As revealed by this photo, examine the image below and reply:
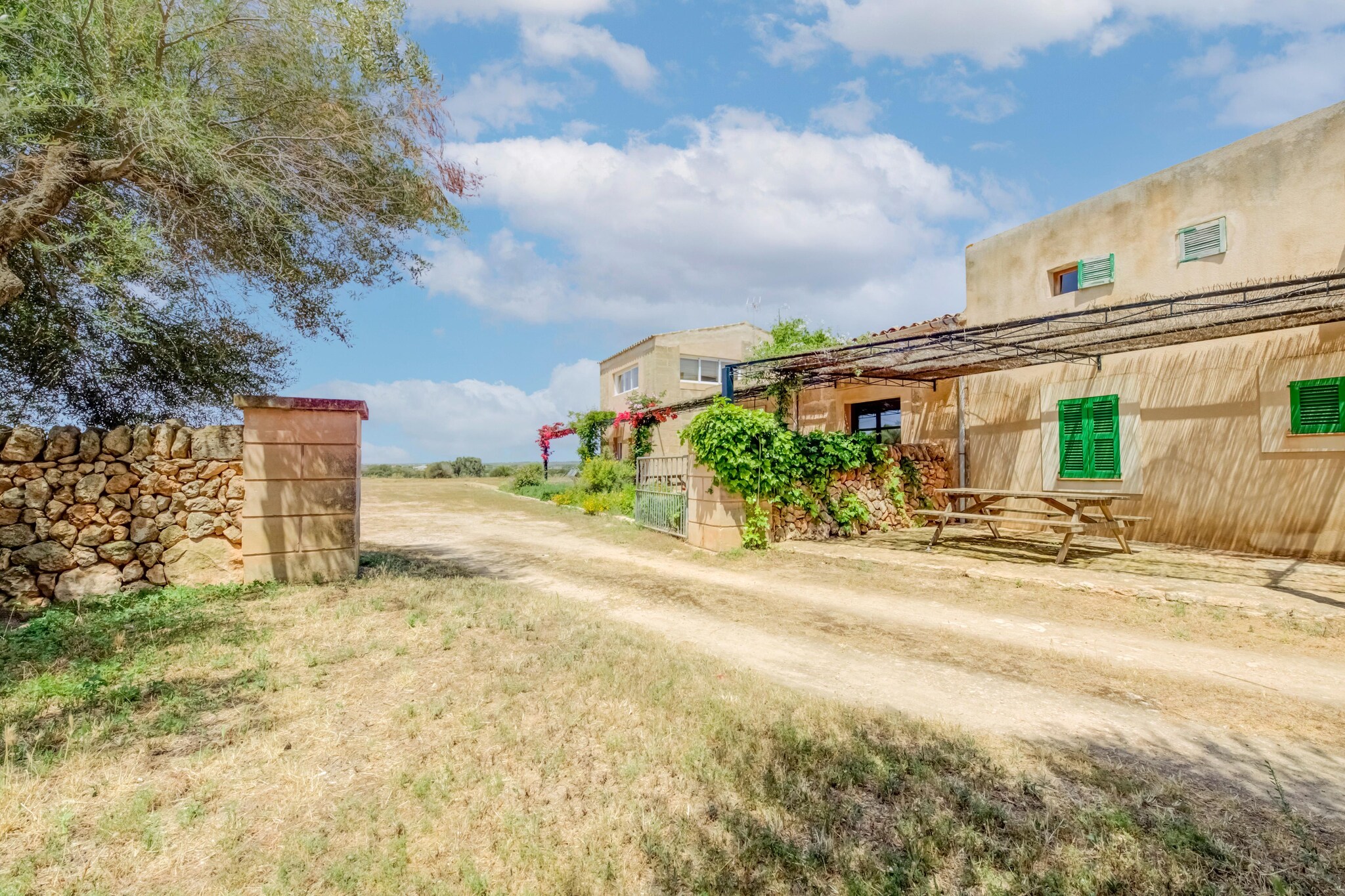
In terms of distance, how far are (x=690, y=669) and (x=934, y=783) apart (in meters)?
1.77

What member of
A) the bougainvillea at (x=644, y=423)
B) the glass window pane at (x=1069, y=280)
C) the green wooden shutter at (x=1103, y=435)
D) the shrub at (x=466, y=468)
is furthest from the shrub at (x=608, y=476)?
the shrub at (x=466, y=468)

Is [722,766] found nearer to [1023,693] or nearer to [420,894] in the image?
[420,894]

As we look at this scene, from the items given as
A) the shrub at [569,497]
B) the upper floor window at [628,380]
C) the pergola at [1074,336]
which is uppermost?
the upper floor window at [628,380]

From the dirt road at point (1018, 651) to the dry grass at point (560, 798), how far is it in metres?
0.52

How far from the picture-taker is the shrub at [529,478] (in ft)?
77.9

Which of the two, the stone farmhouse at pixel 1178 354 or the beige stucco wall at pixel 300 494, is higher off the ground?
the stone farmhouse at pixel 1178 354

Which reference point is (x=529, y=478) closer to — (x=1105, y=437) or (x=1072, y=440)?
(x=1072, y=440)

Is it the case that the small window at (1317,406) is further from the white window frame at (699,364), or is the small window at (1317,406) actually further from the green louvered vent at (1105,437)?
the white window frame at (699,364)

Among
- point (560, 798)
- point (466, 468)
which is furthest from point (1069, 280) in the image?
point (466, 468)

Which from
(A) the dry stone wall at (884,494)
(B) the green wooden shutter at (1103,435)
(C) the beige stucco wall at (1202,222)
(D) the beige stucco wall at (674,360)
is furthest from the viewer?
(D) the beige stucco wall at (674,360)

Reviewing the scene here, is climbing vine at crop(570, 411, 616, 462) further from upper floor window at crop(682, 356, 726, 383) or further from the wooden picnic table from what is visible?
the wooden picnic table

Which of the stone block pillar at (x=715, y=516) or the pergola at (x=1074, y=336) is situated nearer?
the pergola at (x=1074, y=336)

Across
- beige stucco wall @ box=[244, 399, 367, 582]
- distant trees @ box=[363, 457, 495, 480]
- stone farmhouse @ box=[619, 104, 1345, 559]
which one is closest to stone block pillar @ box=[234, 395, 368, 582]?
beige stucco wall @ box=[244, 399, 367, 582]

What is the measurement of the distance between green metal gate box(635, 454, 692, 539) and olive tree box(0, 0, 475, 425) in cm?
565
